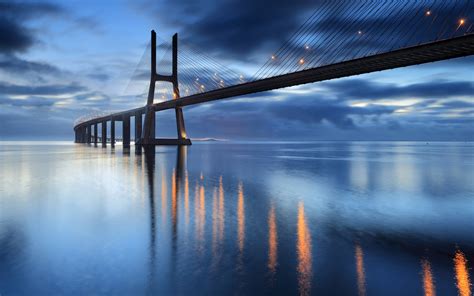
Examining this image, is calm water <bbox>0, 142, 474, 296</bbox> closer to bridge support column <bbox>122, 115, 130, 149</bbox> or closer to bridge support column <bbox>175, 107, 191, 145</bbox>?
bridge support column <bbox>175, 107, 191, 145</bbox>

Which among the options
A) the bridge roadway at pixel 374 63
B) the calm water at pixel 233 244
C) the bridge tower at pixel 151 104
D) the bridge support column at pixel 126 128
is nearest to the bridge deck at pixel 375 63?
the bridge roadway at pixel 374 63

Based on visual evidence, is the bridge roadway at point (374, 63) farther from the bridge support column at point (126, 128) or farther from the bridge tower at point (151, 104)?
the bridge support column at point (126, 128)

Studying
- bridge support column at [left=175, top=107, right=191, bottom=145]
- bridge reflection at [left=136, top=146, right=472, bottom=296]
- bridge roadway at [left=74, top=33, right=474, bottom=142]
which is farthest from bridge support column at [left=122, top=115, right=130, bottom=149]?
bridge reflection at [left=136, top=146, right=472, bottom=296]

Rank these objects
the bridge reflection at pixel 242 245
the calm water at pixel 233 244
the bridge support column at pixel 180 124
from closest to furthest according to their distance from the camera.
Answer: the calm water at pixel 233 244 → the bridge reflection at pixel 242 245 → the bridge support column at pixel 180 124

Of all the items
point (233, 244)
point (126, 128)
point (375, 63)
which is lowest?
point (233, 244)

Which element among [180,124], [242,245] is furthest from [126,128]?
[242,245]

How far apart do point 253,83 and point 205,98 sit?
49.4ft

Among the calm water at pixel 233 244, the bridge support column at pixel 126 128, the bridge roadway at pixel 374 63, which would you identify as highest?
the bridge roadway at pixel 374 63

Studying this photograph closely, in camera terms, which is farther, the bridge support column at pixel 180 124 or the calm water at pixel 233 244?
the bridge support column at pixel 180 124

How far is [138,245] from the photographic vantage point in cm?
796

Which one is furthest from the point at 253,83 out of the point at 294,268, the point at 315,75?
the point at 294,268

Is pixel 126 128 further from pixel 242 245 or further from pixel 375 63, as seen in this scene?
pixel 242 245

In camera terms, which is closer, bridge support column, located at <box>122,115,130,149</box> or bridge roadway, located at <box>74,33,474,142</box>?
bridge roadway, located at <box>74,33,474,142</box>

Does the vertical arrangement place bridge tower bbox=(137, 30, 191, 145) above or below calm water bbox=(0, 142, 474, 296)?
above
